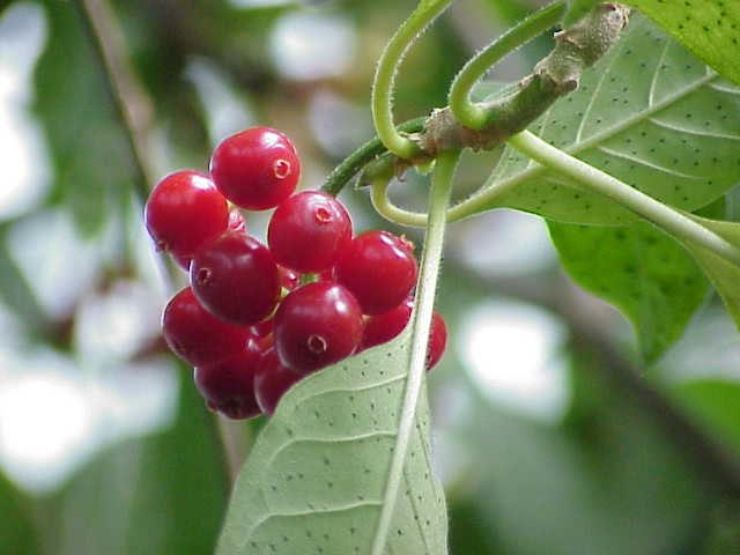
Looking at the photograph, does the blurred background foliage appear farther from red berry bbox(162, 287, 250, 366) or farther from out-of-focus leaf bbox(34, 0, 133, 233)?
red berry bbox(162, 287, 250, 366)

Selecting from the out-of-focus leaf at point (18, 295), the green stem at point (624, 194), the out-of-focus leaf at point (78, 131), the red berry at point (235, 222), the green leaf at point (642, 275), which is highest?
the green stem at point (624, 194)

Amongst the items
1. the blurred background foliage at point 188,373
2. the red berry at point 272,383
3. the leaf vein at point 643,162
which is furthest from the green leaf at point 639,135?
the blurred background foliage at point 188,373

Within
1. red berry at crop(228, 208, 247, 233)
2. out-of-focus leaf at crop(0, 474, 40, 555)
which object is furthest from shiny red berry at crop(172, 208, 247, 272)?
out-of-focus leaf at crop(0, 474, 40, 555)

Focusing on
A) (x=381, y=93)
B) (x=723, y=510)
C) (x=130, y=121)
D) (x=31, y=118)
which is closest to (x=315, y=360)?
(x=381, y=93)

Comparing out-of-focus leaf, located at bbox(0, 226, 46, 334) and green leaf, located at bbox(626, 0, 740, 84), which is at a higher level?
green leaf, located at bbox(626, 0, 740, 84)

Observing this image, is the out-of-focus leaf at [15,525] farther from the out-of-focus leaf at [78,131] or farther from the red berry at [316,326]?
the red berry at [316,326]

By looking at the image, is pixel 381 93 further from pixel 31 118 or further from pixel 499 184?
pixel 31 118
